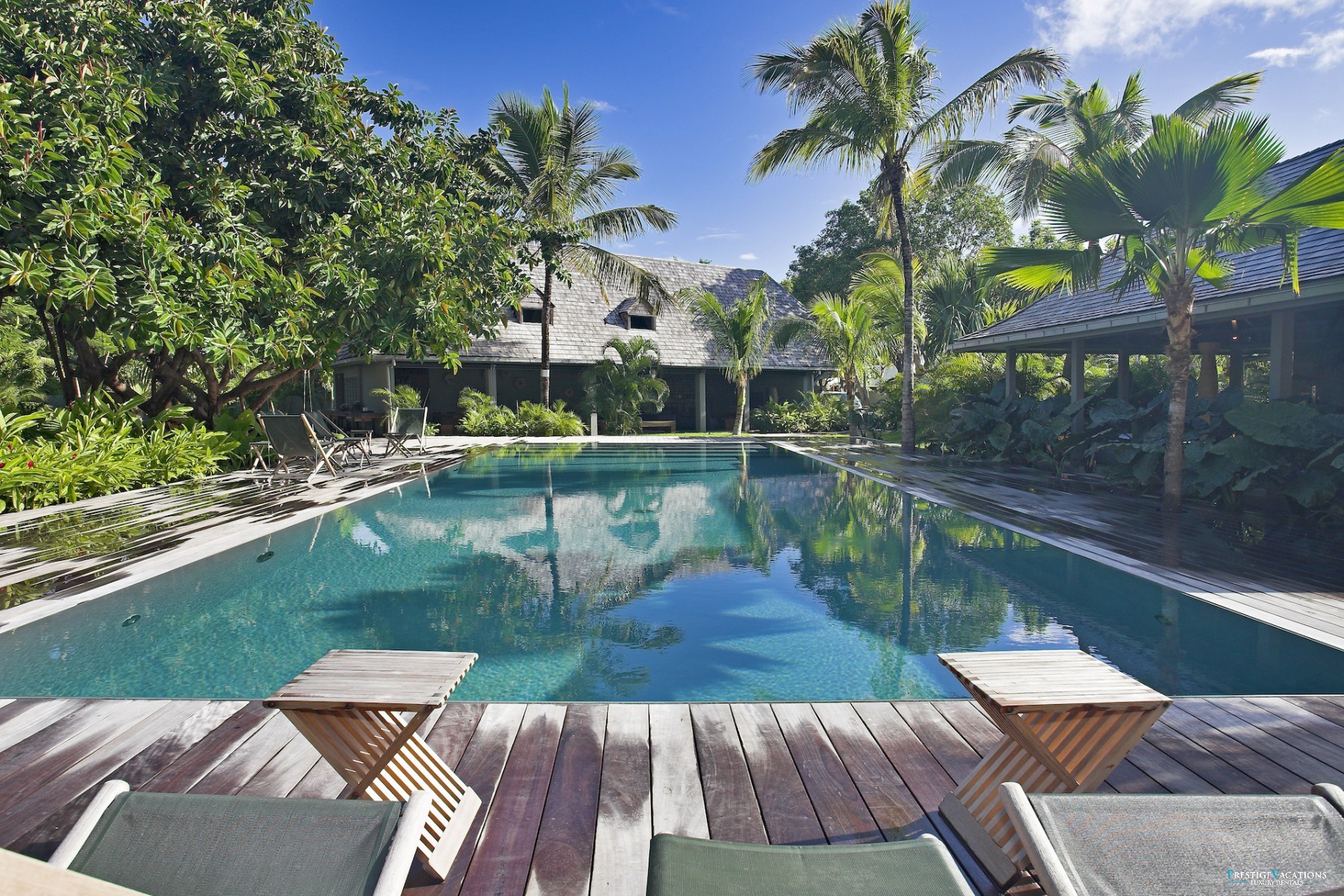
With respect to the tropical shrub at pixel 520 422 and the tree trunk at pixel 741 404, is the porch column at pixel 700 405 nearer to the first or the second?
the tree trunk at pixel 741 404

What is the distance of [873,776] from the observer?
2.45 meters

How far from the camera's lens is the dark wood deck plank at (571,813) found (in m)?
1.92

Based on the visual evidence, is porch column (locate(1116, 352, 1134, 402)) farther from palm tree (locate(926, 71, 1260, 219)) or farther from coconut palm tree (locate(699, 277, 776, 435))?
coconut palm tree (locate(699, 277, 776, 435))

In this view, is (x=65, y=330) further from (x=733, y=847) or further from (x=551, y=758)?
(x=733, y=847)

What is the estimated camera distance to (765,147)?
13867 mm

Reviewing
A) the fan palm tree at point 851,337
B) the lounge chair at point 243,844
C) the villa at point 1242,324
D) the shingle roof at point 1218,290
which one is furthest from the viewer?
the fan palm tree at point 851,337

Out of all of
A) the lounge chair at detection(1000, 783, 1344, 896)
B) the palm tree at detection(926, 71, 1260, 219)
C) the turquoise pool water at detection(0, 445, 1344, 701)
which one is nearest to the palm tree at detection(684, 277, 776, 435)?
the palm tree at detection(926, 71, 1260, 219)

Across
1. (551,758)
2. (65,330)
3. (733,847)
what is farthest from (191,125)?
(733,847)

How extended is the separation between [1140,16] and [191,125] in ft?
51.6

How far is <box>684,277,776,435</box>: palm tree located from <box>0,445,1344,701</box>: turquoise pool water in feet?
42.7

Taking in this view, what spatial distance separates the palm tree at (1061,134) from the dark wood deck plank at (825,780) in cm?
1262

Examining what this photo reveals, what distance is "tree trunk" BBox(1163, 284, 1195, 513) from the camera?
285 inches

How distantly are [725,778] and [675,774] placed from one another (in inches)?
6.7

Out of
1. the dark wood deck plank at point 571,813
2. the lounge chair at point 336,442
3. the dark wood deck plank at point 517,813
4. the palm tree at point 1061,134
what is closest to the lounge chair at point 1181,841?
the dark wood deck plank at point 571,813
